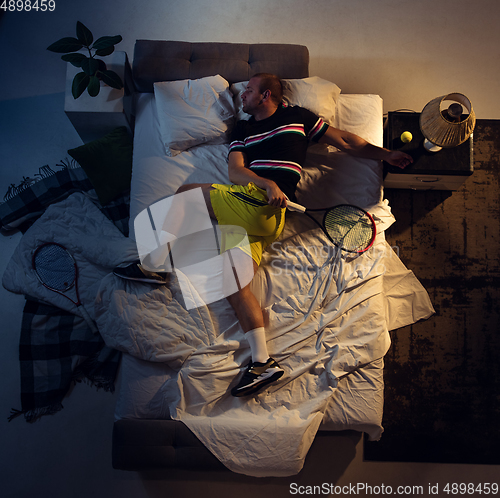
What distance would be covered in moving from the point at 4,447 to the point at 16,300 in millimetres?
819

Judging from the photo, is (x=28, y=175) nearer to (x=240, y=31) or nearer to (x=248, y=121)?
(x=248, y=121)

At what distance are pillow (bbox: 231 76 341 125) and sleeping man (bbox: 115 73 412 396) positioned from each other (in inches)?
3.3

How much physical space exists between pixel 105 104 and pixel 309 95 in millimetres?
1206

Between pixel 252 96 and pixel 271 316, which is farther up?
pixel 252 96

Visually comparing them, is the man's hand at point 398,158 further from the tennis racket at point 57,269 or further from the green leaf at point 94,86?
the tennis racket at point 57,269

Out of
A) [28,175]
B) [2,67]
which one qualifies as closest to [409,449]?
[28,175]

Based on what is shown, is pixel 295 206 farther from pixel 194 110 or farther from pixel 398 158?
pixel 194 110

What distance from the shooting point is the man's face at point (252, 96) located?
2.11 m

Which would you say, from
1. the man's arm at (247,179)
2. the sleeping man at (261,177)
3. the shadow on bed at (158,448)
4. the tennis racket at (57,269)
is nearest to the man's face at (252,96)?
the sleeping man at (261,177)

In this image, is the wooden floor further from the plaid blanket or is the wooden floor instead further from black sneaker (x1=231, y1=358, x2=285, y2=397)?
the plaid blanket

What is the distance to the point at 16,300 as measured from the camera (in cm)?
238

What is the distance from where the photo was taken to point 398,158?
7.10 feet

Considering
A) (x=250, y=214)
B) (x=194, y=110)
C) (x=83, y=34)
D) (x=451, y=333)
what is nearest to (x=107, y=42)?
(x=83, y=34)

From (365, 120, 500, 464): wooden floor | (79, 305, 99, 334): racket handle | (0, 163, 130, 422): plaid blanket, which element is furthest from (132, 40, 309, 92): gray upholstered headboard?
(0, 163, 130, 422): plaid blanket
